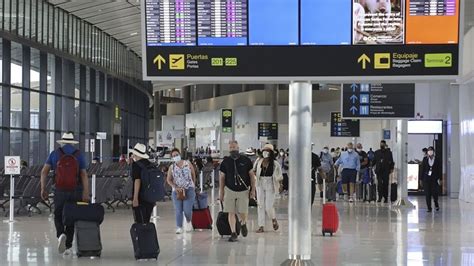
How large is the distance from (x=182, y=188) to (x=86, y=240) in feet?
11.7

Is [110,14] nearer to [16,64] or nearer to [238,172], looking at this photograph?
[16,64]

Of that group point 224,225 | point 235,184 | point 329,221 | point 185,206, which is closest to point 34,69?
point 185,206

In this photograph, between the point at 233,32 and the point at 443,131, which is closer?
the point at 233,32

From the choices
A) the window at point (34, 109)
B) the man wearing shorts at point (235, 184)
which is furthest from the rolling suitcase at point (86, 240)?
the window at point (34, 109)

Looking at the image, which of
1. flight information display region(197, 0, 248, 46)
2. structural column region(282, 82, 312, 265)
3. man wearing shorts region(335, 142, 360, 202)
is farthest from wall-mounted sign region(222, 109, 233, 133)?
flight information display region(197, 0, 248, 46)

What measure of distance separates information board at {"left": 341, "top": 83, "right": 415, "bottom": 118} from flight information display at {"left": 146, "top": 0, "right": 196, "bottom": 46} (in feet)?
51.8

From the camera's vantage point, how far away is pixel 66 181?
11.3 m

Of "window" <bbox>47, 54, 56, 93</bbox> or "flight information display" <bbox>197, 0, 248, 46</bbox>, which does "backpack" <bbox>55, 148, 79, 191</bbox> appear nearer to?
"flight information display" <bbox>197, 0, 248, 46</bbox>

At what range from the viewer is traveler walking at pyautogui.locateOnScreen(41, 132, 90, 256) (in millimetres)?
11266

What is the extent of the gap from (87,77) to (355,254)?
105 ft

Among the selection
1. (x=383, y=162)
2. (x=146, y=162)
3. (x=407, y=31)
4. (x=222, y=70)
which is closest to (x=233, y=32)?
(x=222, y=70)

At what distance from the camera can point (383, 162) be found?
24891mm

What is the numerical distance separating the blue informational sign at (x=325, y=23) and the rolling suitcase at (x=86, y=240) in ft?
14.2

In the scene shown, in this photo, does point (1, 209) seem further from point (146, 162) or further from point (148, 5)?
point (148, 5)
